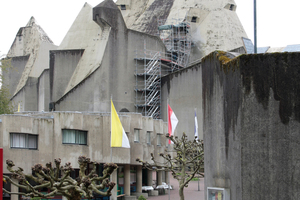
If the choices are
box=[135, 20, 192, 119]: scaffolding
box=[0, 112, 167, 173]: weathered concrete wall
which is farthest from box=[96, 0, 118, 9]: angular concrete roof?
box=[0, 112, 167, 173]: weathered concrete wall

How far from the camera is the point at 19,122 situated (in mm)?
29734

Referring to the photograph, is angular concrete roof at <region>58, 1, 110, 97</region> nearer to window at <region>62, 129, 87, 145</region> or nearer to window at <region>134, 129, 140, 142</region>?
window at <region>134, 129, 140, 142</region>

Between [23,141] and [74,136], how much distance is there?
335 cm

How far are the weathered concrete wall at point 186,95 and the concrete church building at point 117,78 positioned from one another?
11cm

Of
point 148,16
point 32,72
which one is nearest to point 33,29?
point 32,72

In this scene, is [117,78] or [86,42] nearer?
[117,78]

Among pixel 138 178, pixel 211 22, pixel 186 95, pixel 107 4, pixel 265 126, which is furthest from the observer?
pixel 211 22

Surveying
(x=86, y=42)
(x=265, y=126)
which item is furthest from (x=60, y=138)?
(x=86, y=42)

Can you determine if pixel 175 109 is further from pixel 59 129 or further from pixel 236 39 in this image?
pixel 59 129

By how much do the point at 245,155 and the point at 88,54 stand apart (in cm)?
4197

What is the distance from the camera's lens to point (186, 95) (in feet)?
176

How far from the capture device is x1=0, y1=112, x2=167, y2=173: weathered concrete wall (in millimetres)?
29469

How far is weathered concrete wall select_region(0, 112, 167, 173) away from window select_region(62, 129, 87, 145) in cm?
29

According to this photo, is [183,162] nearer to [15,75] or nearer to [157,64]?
[157,64]
